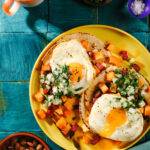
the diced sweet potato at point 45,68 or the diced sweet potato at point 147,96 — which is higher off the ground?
the diced sweet potato at point 45,68

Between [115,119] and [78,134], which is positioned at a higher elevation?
[115,119]

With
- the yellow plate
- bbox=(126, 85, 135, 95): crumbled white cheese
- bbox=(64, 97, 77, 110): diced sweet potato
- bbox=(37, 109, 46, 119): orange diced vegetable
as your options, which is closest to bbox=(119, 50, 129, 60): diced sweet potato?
the yellow plate

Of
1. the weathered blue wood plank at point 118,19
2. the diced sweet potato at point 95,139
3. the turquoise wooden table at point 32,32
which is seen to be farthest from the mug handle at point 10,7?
the diced sweet potato at point 95,139

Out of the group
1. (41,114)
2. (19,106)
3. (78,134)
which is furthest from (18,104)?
(78,134)

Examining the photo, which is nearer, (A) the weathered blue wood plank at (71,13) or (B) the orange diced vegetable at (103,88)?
(B) the orange diced vegetable at (103,88)

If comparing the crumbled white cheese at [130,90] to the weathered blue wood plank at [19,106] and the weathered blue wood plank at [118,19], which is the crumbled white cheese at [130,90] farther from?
the weathered blue wood plank at [19,106]

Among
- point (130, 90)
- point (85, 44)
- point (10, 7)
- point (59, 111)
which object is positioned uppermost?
point (10, 7)

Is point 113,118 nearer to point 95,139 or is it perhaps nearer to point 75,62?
point 95,139

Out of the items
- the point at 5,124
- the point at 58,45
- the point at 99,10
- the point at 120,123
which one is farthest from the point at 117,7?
the point at 5,124
